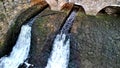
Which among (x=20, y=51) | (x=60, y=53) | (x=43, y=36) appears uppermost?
(x=43, y=36)

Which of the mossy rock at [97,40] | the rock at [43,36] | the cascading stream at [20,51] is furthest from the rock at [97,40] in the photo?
the cascading stream at [20,51]

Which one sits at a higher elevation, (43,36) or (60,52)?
(43,36)

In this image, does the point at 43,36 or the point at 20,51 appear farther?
the point at 20,51

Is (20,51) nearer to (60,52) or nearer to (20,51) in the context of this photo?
(20,51)

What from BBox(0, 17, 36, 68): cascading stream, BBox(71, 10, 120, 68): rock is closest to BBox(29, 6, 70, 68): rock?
BBox(0, 17, 36, 68): cascading stream

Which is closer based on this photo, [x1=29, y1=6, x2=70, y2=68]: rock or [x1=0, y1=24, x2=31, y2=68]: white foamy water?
[x1=29, y1=6, x2=70, y2=68]: rock

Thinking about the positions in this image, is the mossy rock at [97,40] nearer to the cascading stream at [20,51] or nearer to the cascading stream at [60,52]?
the cascading stream at [60,52]

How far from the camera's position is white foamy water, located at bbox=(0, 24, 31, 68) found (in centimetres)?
632

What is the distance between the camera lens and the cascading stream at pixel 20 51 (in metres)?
6.32

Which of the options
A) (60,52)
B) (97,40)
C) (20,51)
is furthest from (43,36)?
(97,40)

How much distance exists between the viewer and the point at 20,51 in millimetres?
6406

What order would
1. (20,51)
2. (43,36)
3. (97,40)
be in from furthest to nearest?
(20,51)
(43,36)
(97,40)

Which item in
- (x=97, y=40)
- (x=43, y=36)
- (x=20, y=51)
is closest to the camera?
(x=97, y=40)

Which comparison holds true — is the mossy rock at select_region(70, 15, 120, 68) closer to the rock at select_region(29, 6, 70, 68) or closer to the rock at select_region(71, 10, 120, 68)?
the rock at select_region(71, 10, 120, 68)
